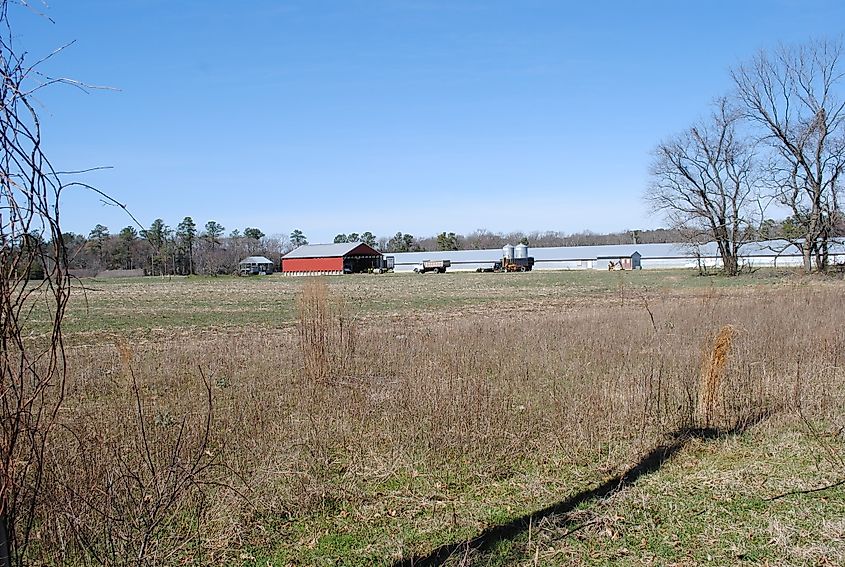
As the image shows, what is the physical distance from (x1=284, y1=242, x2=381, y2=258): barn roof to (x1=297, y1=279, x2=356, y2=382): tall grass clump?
8233 centimetres

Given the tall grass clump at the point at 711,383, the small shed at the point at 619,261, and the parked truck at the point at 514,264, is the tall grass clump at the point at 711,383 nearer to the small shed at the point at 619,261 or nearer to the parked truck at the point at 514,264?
the small shed at the point at 619,261

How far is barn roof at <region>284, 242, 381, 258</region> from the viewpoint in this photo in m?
93.8

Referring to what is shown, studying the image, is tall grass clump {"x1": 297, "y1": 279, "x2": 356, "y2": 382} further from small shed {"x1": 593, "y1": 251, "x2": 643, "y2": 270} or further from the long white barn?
small shed {"x1": 593, "y1": 251, "x2": 643, "y2": 270}

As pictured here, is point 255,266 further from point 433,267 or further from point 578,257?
point 578,257

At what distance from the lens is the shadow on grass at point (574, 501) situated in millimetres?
4734

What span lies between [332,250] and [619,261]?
131 ft

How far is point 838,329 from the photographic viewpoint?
510 inches

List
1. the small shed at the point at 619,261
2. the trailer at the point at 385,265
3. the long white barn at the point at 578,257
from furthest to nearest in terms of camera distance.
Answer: the trailer at the point at 385,265, the long white barn at the point at 578,257, the small shed at the point at 619,261

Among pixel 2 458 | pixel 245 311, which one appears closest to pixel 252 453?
pixel 2 458

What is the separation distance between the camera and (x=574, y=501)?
571cm

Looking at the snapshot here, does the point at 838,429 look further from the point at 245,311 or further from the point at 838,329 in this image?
the point at 245,311

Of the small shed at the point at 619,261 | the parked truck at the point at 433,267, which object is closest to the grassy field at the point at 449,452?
the small shed at the point at 619,261

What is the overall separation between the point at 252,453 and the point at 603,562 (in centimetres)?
372

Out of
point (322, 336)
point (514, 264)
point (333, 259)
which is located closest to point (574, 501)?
point (322, 336)
